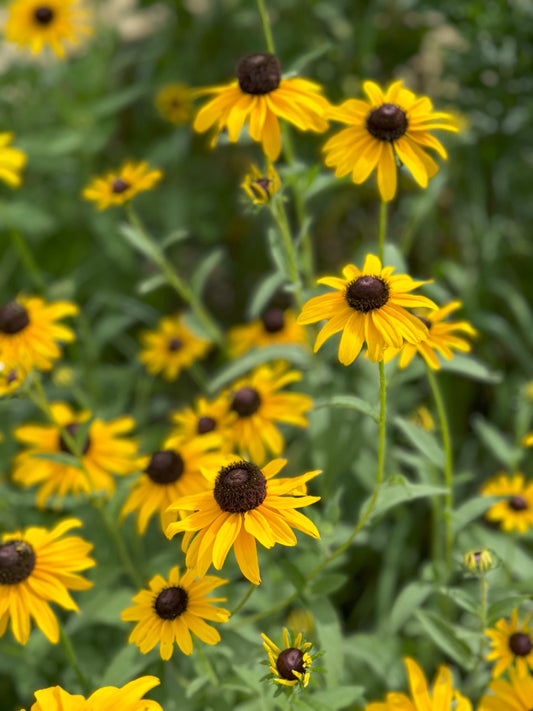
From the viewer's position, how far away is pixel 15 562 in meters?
1.16

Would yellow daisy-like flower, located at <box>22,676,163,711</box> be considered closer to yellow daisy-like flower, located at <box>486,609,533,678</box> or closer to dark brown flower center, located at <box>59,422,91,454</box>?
yellow daisy-like flower, located at <box>486,609,533,678</box>

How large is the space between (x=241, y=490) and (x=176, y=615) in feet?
0.70

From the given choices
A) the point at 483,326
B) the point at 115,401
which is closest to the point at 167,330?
the point at 115,401

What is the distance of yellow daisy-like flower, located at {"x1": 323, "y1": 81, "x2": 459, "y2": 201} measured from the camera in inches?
48.9

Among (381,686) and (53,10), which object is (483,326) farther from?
(53,10)

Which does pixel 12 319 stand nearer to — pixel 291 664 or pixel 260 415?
pixel 260 415

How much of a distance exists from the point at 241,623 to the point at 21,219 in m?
1.58

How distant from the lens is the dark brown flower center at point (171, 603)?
1058 mm

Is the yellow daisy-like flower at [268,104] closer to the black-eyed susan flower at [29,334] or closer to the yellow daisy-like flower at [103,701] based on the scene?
the black-eyed susan flower at [29,334]

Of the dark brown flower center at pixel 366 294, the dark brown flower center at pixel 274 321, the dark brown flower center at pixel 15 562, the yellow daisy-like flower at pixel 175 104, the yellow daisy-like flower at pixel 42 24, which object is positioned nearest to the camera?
the dark brown flower center at pixel 366 294

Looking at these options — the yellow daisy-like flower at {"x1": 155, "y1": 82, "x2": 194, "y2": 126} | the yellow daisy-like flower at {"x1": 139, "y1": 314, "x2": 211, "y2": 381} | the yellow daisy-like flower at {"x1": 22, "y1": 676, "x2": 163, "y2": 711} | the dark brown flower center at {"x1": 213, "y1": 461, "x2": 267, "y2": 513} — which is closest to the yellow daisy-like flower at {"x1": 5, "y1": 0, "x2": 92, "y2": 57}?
the yellow daisy-like flower at {"x1": 155, "y1": 82, "x2": 194, "y2": 126}

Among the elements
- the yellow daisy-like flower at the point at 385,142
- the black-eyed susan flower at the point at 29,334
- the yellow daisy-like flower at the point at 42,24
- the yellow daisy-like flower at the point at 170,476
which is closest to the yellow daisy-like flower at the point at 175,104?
the yellow daisy-like flower at the point at 42,24

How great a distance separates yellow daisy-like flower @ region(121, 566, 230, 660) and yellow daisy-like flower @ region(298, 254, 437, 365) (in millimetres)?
369

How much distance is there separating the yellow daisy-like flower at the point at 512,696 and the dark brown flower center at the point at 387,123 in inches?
33.7
